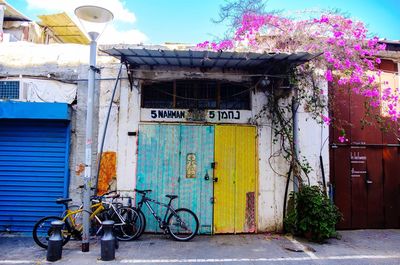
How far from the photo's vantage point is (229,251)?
21.1 feet

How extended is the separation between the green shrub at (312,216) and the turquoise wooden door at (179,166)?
82.1 inches

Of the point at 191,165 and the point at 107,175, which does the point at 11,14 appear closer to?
the point at 107,175

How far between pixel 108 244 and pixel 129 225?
4.21ft

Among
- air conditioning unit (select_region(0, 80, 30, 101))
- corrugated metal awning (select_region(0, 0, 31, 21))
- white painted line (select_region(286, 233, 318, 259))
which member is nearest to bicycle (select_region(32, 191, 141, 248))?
air conditioning unit (select_region(0, 80, 30, 101))

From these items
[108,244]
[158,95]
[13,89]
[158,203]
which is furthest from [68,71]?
[108,244]

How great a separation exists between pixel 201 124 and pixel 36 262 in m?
4.62

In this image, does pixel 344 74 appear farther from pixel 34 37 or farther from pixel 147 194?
pixel 34 37

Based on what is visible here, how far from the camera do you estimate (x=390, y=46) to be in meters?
8.88

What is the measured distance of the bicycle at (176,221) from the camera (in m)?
7.16

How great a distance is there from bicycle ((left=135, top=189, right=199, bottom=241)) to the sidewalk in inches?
8.5

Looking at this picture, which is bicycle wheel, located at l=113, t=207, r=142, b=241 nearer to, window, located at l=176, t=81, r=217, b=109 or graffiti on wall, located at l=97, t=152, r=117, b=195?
graffiti on wall, located at l=97, t=152, r=117, b=195

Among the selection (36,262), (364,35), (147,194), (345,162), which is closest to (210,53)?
(147,194)

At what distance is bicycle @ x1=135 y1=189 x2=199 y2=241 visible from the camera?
716cm

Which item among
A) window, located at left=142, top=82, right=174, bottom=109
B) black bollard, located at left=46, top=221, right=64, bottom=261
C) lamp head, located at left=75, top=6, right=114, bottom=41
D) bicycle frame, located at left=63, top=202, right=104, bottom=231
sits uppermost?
lamp head, located at left=75, top=6, right=114, bottom=41
